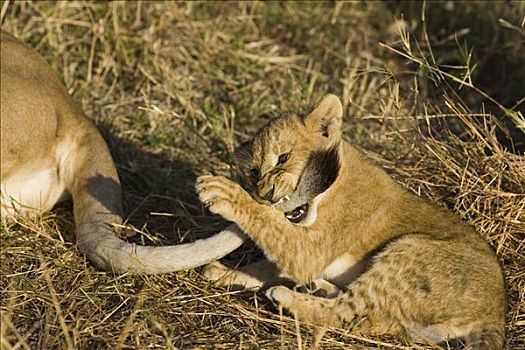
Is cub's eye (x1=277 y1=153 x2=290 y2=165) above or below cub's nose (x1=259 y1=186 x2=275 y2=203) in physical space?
above

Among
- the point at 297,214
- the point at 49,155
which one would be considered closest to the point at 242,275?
the point at 297,214

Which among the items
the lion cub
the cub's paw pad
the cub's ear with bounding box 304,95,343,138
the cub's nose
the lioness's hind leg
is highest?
the cub's ear with bounding box 304,95,343,138

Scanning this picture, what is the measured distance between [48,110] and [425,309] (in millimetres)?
2477

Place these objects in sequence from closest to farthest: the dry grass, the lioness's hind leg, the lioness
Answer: the dry grass, the lioness's hind leg, the lioness

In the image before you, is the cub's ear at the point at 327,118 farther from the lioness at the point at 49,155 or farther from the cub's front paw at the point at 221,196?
the lioness at the point at 49,155

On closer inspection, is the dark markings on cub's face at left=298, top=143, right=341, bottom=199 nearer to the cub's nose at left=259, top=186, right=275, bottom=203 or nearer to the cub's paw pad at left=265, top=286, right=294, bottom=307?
the cub's nose at left=259, top=186, right=275, bottom=203

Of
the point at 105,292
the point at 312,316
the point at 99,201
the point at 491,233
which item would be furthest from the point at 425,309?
the point at 99,201

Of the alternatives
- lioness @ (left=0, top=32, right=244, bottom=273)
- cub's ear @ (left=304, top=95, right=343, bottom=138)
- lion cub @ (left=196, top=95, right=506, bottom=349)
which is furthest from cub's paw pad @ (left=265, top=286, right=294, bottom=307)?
lioness @ (left=0, top=32, right=244, bottom=273)

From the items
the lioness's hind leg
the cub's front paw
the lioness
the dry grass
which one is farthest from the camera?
the lioness

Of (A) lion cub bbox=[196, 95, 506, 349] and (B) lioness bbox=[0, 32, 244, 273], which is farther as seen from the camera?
(B) lioness bbox=[0, 32, 244, 273]

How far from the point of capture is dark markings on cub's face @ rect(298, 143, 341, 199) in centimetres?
399

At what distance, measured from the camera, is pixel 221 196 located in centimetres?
391

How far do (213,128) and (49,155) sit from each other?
1296 mm

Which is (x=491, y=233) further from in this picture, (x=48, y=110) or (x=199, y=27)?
(x=199, y=27)
